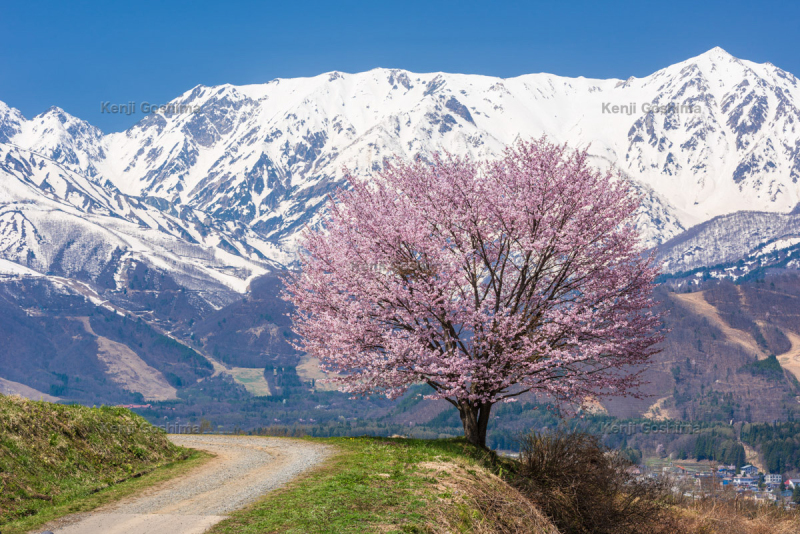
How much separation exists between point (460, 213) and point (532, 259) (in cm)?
399

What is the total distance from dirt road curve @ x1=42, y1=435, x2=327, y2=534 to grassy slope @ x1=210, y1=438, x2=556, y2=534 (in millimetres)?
832

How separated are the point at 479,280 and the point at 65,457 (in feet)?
64.5

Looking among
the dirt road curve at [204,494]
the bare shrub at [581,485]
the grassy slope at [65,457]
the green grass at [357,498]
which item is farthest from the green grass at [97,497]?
the bare shrub at [581,485]

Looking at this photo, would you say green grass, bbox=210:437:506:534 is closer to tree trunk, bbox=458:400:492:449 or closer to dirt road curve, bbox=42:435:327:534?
dirt road curve, bbox=42:435:327:534

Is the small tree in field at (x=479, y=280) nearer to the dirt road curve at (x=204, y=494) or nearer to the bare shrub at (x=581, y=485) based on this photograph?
the bare shrub at (x=581, y=485)

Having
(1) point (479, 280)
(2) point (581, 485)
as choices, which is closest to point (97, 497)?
(2) point (581, 485)

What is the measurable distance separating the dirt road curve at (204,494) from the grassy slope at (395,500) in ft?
2.73

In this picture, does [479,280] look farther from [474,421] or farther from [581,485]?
[581,485]

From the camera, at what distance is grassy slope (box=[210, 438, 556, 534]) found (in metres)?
19.6

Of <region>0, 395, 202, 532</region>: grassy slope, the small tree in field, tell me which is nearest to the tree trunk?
the small tree in field

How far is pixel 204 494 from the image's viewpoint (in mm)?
22781

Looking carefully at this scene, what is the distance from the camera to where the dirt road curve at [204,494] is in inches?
734

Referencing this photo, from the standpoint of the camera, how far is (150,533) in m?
18.0

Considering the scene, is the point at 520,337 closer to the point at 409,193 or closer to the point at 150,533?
the point at 409,193
